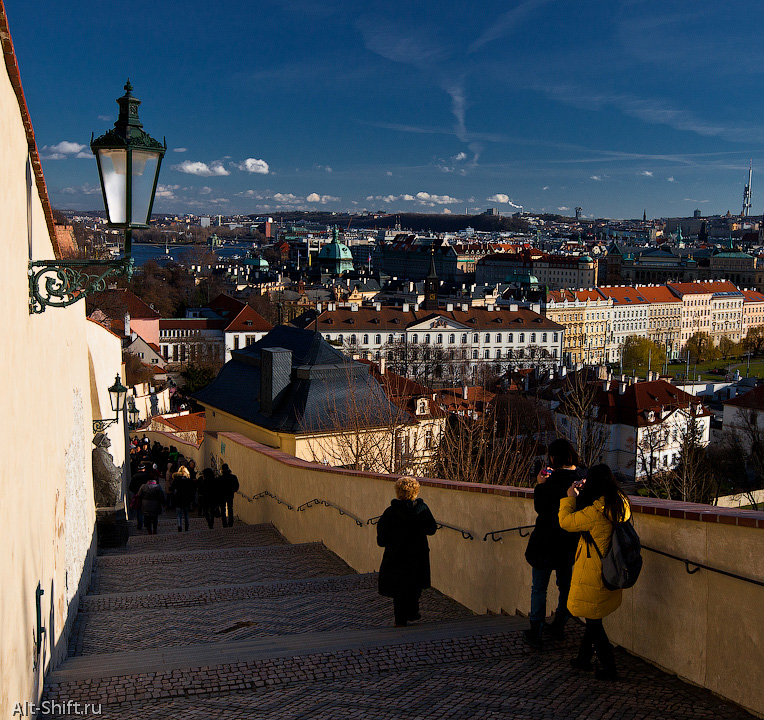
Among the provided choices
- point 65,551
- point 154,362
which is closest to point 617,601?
point 65,551

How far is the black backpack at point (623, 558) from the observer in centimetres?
435

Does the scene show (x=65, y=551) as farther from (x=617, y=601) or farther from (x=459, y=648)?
(x=617, y=601)

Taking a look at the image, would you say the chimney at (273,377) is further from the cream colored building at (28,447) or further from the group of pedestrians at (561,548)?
the group of pedestrians at (561,548)

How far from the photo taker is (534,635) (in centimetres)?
508

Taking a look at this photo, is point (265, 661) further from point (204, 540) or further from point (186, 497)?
point (186, 497)

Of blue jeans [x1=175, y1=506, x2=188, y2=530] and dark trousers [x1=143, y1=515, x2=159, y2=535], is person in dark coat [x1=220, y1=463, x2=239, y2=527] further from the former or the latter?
dark trousers [x1=143, y1=515, x2=159, y2=535]

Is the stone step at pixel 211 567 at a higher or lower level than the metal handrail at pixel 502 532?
lower

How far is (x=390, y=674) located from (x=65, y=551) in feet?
9.32

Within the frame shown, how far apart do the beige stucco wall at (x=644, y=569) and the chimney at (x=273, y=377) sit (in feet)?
17.3

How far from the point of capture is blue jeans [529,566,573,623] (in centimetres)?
510

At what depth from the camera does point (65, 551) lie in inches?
249

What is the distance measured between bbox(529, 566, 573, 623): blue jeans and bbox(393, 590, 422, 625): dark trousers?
39.3 inches

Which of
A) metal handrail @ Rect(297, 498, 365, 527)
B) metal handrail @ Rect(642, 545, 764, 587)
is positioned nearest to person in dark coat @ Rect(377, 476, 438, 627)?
metal handrail @ Rect(642, 545, 764, 587)

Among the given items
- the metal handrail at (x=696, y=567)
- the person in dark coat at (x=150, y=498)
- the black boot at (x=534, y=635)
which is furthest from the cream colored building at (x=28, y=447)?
the person in dark coat at (x=150, y=498)
